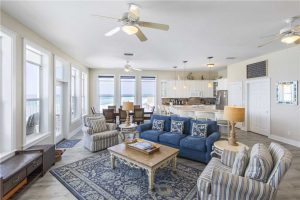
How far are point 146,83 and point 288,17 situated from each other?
6779mm

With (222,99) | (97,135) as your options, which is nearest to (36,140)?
(97,135)

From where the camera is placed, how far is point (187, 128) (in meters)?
4.34

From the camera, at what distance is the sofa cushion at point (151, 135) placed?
4320 millimetres

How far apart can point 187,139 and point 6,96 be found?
3759mm

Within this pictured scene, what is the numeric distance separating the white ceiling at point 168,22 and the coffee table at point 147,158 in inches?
98.6

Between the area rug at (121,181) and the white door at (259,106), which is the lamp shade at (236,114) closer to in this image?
the area rug at (121,181)

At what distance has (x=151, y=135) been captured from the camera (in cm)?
438

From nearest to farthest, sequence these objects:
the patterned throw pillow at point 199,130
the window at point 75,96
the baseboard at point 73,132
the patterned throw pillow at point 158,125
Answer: the patterned throw pillow at point 199,130
the patterned throw pillow at point 158,125
the baseboard at point 73,132
the window at point 75,96

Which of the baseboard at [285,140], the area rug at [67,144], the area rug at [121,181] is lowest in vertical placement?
the area rug at [121,181]

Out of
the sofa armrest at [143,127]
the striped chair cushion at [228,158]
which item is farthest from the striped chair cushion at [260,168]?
the sofa armrest at [143,127]

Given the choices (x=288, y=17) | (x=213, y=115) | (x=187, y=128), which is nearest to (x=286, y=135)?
(x=213, y=115)

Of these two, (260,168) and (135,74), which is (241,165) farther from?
(135,74)

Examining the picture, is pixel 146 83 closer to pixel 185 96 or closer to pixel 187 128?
pixel 185 96

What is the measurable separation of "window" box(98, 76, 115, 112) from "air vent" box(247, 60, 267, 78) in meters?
6.44
